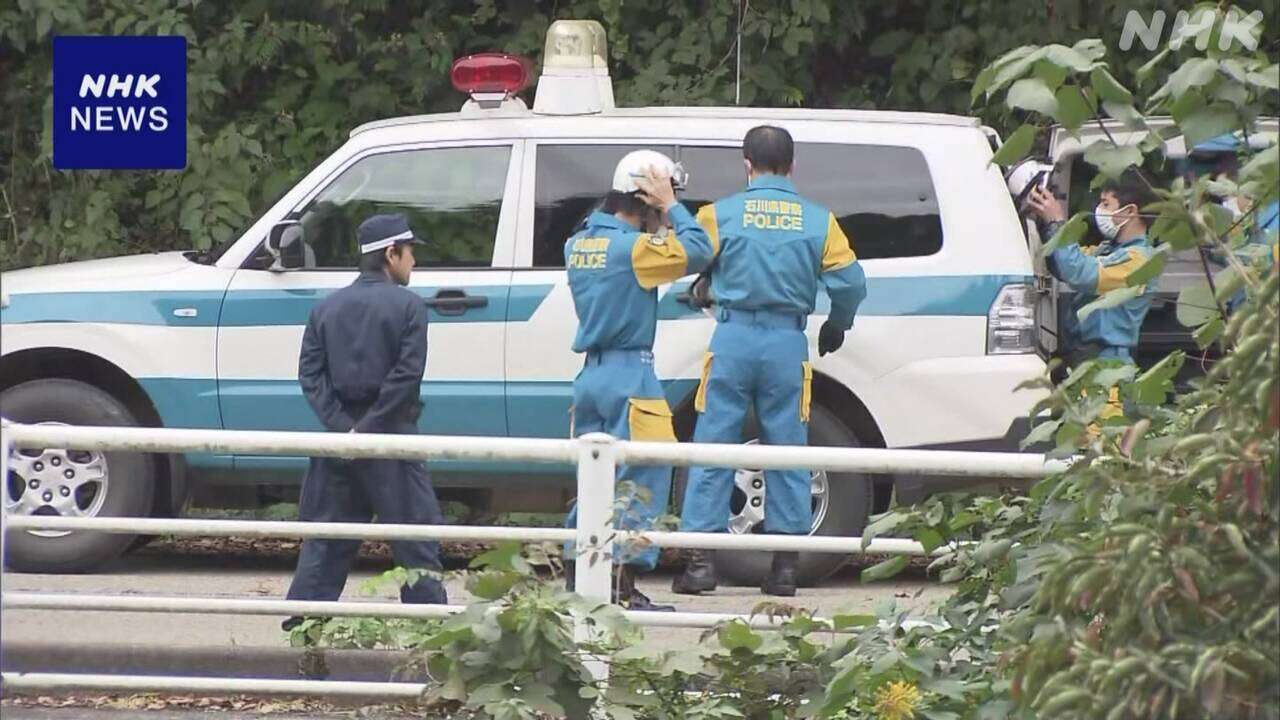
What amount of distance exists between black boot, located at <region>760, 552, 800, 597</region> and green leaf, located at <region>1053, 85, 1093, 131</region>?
418 centimetres

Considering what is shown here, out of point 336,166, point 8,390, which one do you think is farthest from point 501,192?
point 8,390

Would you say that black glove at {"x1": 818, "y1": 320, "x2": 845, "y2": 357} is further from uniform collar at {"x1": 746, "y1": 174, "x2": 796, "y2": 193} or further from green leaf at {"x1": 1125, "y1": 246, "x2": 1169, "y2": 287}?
green leaf at {"x1": 1125, "y1": 246, "x2": 1169, "y2": 287}

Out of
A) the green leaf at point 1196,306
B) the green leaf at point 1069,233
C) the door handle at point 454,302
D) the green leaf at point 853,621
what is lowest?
the green leaf at point 853,621

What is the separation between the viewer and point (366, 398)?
7578mm

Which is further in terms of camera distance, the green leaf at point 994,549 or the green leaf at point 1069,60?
the green leaf at point 994,549

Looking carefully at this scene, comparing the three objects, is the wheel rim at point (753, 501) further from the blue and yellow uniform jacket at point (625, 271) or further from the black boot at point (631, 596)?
the blue and yellow uniform jacket at point (625, 271)

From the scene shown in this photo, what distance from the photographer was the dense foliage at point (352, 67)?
38.8 feet

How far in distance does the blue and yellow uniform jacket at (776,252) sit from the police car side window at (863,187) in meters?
0.57

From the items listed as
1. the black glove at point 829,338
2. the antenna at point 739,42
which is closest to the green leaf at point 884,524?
the black glove at point 829,338

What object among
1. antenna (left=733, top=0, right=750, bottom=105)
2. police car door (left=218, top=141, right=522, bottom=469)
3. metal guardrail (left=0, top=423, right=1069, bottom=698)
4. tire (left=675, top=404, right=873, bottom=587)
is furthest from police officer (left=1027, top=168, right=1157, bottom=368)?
metal guardrail (left=0, top=423, right=1069, bottom=698)

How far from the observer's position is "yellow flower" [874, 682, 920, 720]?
5.31m

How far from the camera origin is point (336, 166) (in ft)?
29.4

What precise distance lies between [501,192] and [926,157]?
1700 millimetres

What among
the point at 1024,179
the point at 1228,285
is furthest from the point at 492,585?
the point at 1024,179
